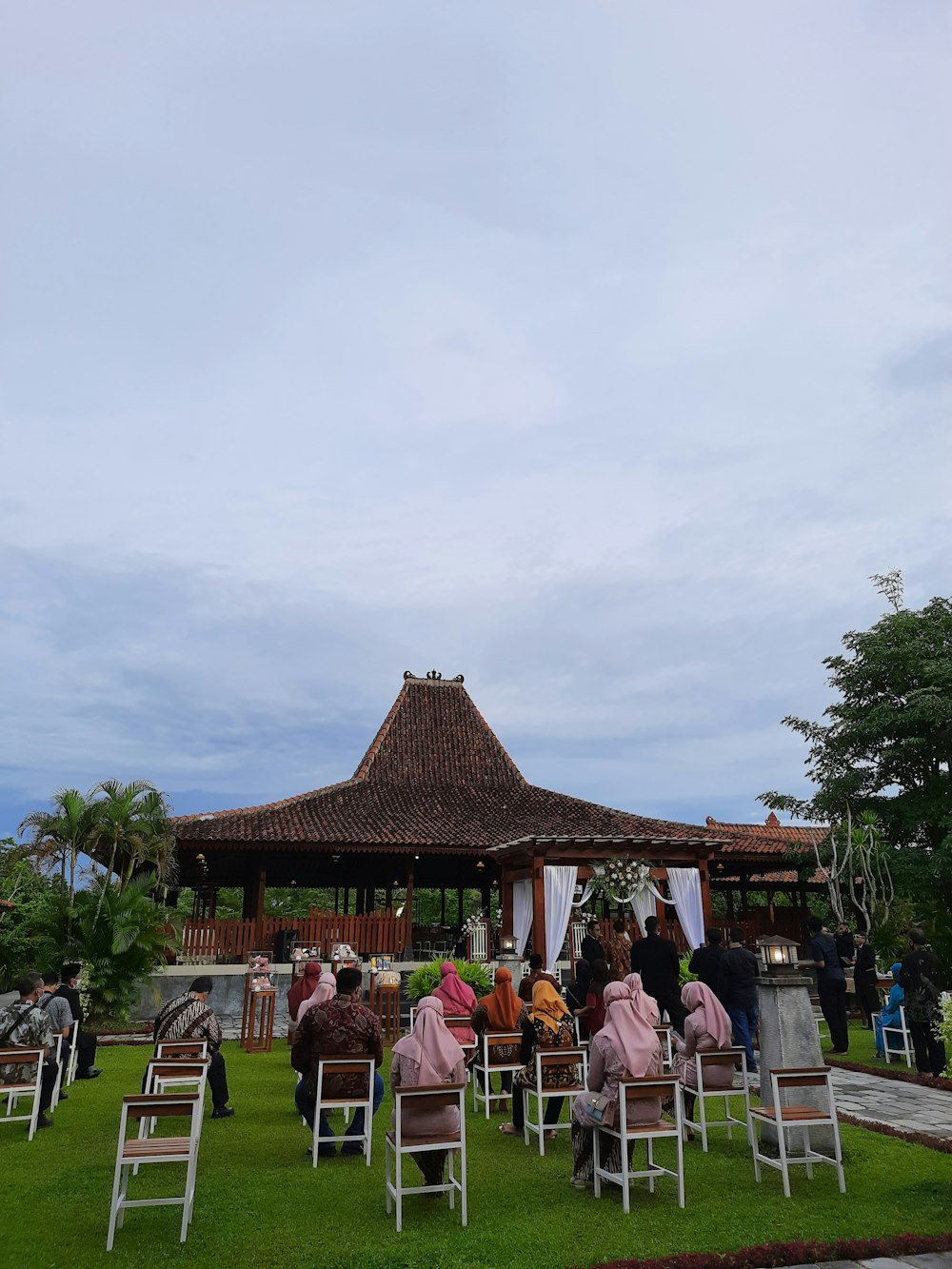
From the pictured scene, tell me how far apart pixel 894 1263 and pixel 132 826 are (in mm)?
15143

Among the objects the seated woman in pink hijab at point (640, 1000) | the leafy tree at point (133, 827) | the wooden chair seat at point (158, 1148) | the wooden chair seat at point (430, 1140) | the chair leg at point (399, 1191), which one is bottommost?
the chair leg at point (399, 1191)

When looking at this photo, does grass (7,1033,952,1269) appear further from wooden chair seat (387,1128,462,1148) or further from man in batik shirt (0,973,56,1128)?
man in batik shirt (0,973,56,1128)

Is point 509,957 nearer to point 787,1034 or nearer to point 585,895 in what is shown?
point 787,1034

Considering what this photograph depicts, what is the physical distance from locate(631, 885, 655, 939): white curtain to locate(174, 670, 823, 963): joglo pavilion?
0.03 metres

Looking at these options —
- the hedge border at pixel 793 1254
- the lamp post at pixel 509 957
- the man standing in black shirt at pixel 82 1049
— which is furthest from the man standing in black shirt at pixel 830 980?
the man standing in black shirt at pixel 82 1049

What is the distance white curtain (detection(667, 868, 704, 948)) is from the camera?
19031 millimetres

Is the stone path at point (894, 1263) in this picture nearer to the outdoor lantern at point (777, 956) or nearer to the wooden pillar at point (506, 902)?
the outdoor lantern at point (777, 956)

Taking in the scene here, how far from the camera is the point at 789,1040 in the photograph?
656 cm

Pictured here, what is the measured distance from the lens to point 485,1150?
699 cm

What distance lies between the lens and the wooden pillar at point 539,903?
17734 millimetres

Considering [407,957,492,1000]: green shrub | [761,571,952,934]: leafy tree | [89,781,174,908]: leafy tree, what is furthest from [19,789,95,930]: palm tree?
[761,571,952,934]: leafy tree

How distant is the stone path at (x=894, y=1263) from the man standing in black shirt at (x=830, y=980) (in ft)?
21.1

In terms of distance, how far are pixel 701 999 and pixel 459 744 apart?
20600 mm

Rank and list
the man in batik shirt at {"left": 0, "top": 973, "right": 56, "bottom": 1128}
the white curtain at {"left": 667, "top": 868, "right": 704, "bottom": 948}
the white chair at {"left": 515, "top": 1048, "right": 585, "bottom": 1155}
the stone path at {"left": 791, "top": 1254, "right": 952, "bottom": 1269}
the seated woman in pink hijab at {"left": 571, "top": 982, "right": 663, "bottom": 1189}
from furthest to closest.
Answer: the white curtain at {"left": 667, "top": 868, "right": 704, "bottom": 948} < the man in batik shirt at {"left": 0, "top": 973, "right": 56, "bottom": 1128} < the white chair at {"left": 515, "top": 1048, "right": 585, "bottom": 1155} < the seated woman in pink hijab at {"left": 571, "top": 982, "right": 663, "bottom": 1189} < the stone path at {"left": 791, "top": 1254, "right": 952, "bottom": 1269}
